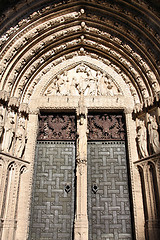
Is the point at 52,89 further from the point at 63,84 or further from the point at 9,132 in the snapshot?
the point at 9,132

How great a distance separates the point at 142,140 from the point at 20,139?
3.36 meters

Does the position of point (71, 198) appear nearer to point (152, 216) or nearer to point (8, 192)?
point (8, 192)

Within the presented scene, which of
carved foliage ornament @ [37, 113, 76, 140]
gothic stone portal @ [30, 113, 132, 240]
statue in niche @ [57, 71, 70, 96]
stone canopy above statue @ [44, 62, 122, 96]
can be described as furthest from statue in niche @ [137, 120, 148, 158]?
statue in niche @ [57, 71, 70, 96]

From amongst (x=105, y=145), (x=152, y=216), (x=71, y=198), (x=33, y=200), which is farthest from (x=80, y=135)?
(x=152, y=216)

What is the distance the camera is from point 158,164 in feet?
17.6

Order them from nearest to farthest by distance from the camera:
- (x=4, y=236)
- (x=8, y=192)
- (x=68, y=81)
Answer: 1. (x=4, y=236)
2. (x=8, y=192)
3. (x=68, y=81)

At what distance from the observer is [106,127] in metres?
6.78

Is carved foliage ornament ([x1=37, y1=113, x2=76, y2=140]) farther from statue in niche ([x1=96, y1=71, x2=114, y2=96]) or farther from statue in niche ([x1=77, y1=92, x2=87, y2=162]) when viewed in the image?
statue in niche ([x1=96, y1=71, x2=114, y2=96])

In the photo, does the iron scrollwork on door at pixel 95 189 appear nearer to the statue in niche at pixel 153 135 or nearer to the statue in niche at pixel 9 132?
the statue in niche at pixel 153 135

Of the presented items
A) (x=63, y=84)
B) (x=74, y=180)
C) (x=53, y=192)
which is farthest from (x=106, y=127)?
(x=53, y=192)

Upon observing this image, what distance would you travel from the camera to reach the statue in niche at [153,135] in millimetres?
5578

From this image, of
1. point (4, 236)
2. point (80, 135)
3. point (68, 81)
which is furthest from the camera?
point (68, 81)

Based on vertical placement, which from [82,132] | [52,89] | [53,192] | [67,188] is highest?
[52,89]

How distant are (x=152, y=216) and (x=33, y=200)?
306 cm
